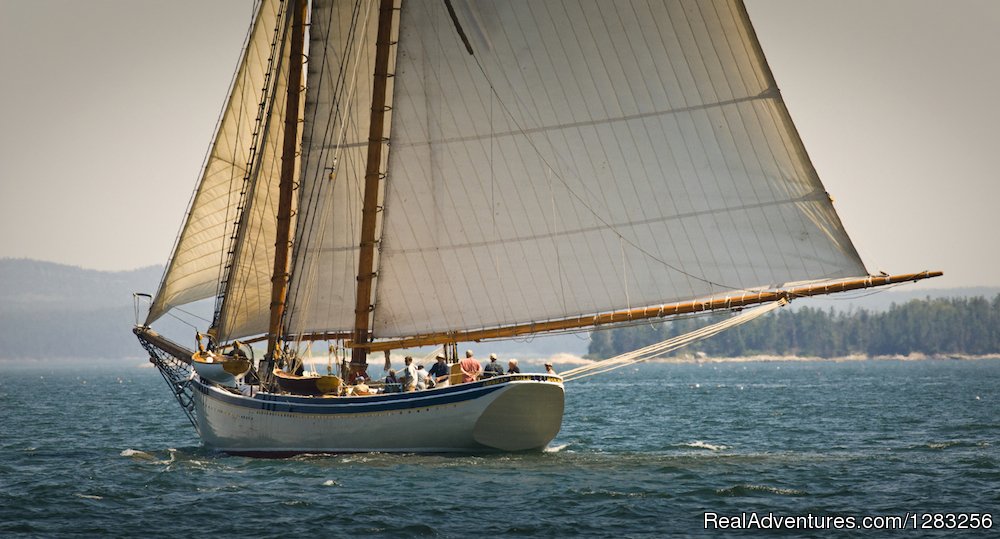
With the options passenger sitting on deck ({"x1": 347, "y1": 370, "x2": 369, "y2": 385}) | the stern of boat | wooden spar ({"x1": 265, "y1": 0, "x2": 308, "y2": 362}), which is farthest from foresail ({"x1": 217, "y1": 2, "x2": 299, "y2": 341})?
the stern of boat

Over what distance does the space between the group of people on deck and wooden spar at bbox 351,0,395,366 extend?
7.25 feet

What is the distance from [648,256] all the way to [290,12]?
44.3ft

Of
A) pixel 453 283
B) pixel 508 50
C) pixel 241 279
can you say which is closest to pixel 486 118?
pixel 508 50

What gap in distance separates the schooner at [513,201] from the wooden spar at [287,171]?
99cm

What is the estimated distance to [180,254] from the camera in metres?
39.5

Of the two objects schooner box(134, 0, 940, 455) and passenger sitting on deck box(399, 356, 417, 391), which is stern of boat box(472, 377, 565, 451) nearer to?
schooner box(134, 0, 940, 455)

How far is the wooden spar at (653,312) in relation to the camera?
3019 centimetres

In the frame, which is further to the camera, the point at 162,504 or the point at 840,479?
the point at 840,479

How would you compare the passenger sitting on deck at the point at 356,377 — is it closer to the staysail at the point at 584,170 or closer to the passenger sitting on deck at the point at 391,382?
the passenger sitting on deck at the point at 391,382

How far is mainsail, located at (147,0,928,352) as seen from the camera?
1206 inches

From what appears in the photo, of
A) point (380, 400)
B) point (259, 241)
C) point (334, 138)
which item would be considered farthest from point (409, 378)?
point (259, 241)

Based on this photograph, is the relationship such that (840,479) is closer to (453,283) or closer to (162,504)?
(453,283)

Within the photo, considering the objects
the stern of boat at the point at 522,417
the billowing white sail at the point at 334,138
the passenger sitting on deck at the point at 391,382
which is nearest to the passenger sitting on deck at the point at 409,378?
the passenger sitting on deck at the point at 391,382

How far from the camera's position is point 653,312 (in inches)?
1244
